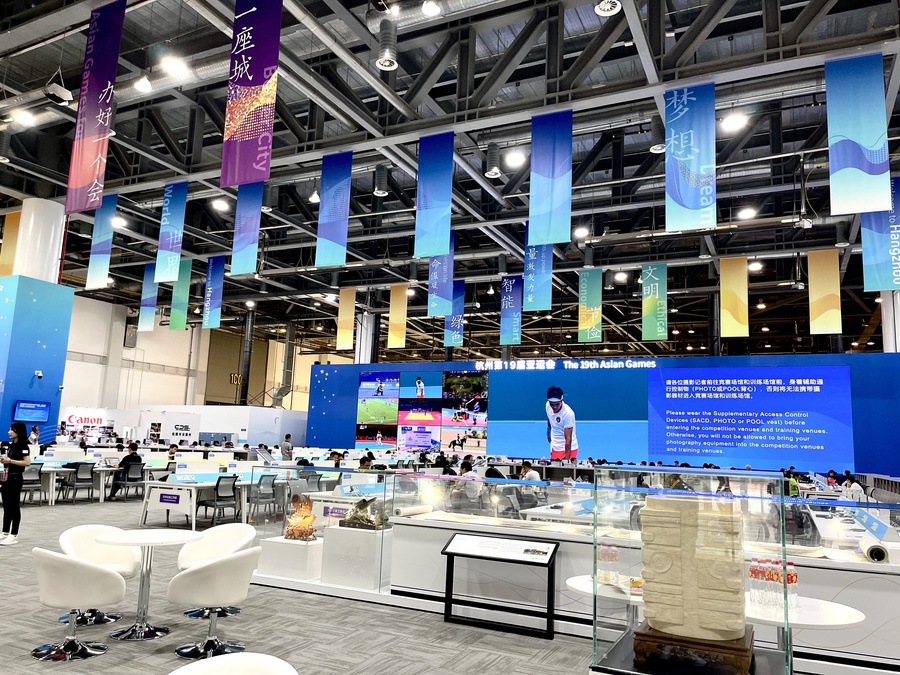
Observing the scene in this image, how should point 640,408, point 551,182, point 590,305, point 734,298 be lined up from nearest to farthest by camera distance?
point 551,182 < point 734,298 < point 590,305 < point 640,408

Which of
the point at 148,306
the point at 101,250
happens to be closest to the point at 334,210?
the point at 101,250

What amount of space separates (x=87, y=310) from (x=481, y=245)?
17.5m

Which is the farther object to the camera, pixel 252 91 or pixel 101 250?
pixel 101 250

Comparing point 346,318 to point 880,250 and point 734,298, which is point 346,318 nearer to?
point 734,298

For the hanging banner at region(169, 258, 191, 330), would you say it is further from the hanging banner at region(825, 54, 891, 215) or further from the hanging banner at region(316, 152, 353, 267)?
the hanging banner at region(825, 54, 891, 215)

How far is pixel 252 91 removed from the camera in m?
6.42

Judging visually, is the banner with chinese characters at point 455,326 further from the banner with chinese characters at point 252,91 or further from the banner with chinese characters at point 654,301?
the banner with chinese characters at point 252,91

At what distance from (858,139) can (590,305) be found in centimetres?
838

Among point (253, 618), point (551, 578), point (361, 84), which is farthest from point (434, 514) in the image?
point (361, 84)

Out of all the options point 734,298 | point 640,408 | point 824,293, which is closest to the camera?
point 824,293

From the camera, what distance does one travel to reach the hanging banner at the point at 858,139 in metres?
6.37

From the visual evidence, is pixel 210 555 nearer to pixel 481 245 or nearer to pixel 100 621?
pixel 100 621

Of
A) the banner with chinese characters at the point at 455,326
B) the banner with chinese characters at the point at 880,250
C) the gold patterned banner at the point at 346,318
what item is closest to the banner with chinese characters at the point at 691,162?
the banner with chinese characters at the point at 880,250

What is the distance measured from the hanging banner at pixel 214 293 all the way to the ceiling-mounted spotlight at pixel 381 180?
542cm
